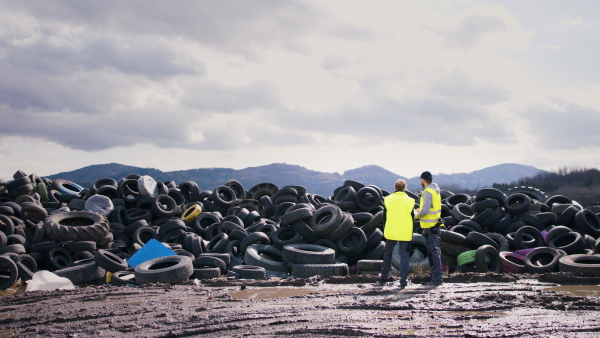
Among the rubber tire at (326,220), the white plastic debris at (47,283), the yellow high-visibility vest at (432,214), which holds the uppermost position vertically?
the yellow high-visibility vest at (432,214)

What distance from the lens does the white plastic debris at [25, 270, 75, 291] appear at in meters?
9.34

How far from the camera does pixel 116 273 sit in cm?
1009

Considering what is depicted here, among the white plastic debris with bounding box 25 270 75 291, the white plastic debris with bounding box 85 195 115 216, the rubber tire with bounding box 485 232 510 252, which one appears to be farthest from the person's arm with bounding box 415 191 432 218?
the white plastic debris with bounding box 85 195 115 216

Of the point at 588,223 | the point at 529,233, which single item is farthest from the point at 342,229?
the point at 588,223

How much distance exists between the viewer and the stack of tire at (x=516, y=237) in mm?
9703

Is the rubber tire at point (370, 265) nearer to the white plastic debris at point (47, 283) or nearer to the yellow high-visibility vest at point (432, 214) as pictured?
the yellow high-visibility vest at point (432, 214)

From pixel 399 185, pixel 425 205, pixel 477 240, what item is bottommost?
pixel 477 240

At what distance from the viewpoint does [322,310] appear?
6246 millimetres

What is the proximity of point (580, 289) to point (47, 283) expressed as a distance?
33.3 ft

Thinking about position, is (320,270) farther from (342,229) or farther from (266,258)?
(266,258)

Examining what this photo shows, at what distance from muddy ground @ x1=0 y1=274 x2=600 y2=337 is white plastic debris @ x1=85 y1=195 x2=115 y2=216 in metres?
6.27

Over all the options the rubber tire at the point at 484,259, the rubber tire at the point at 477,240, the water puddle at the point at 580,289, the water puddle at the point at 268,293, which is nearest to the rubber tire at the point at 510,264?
the rubber tire at the point at 484,259

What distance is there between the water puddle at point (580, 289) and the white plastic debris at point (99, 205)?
41.8 ft

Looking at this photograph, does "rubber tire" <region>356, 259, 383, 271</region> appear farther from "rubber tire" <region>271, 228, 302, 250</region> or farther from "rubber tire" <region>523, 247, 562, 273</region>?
"rubber tire" <region>523, 247, 562, 273</region>
